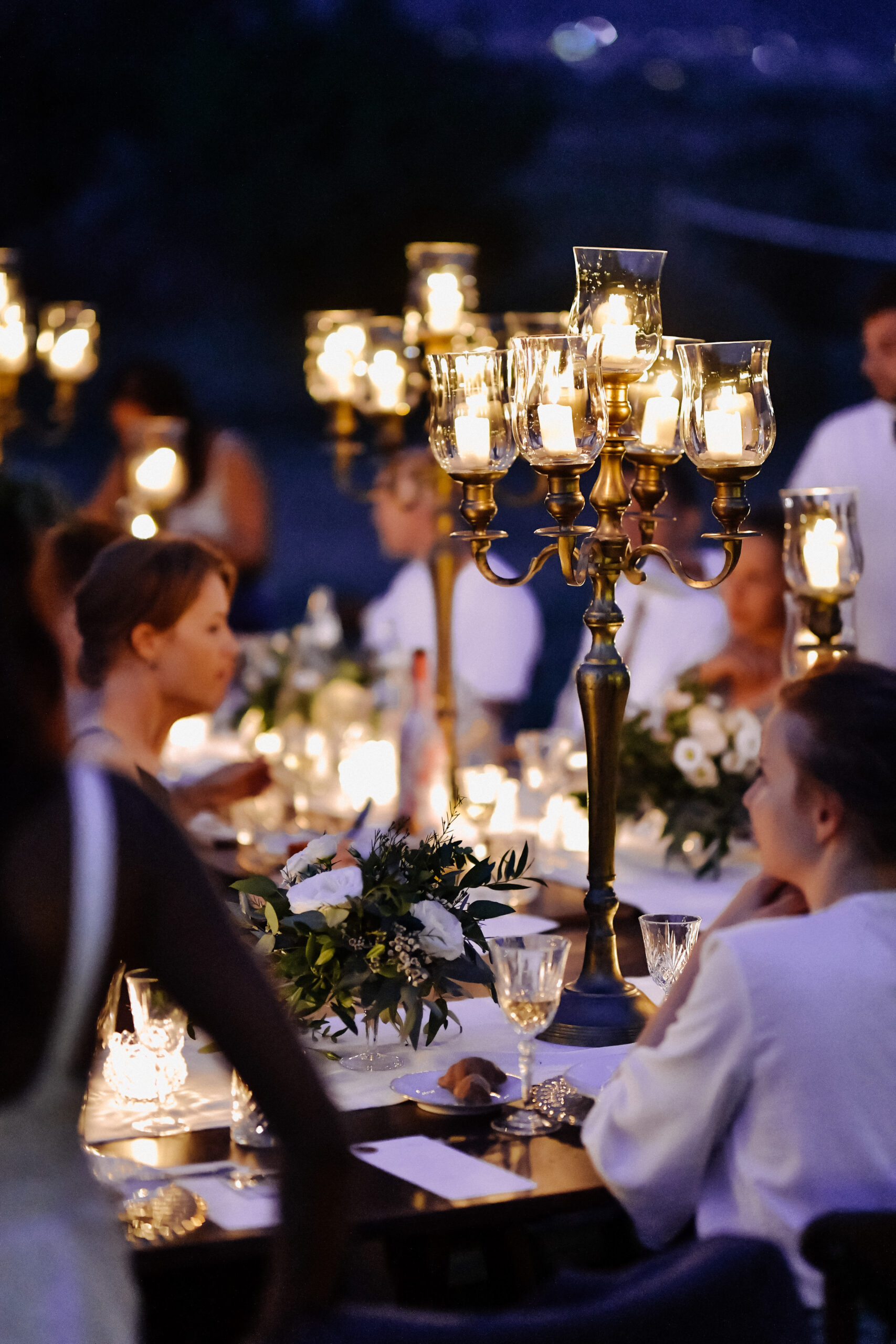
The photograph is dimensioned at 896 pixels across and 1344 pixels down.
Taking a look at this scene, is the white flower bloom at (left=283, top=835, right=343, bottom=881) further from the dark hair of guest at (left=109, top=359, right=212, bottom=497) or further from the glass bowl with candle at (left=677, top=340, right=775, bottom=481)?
the dark hair of guest at (left=109, top=359, right=212, bottom=497)

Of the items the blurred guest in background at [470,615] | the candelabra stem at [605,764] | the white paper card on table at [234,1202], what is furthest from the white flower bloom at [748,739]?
the white paper card on table at [234,1202]

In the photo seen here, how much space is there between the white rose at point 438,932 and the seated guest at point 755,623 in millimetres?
1915

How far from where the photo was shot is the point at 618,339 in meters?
2.17

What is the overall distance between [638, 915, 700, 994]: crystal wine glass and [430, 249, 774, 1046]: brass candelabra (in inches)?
2.7

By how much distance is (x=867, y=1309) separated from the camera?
4.66 feet

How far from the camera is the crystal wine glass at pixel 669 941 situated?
219cm

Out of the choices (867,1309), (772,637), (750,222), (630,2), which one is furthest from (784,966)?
(630,2)

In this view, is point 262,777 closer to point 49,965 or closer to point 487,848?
point 487,848

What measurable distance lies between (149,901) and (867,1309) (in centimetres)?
70

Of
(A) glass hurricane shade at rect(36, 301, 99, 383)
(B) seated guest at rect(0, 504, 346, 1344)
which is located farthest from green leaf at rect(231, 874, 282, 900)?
(A) glass hurricane shade at rect(36, 301, 99, 383)

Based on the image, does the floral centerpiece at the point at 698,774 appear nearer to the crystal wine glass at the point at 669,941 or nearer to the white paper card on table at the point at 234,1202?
the crystal wine glass at the point at 669,941

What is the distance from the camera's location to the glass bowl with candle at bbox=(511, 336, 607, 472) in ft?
6.92

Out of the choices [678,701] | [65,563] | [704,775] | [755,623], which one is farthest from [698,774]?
[65,563]

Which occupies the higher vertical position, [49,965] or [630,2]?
[630,2]
